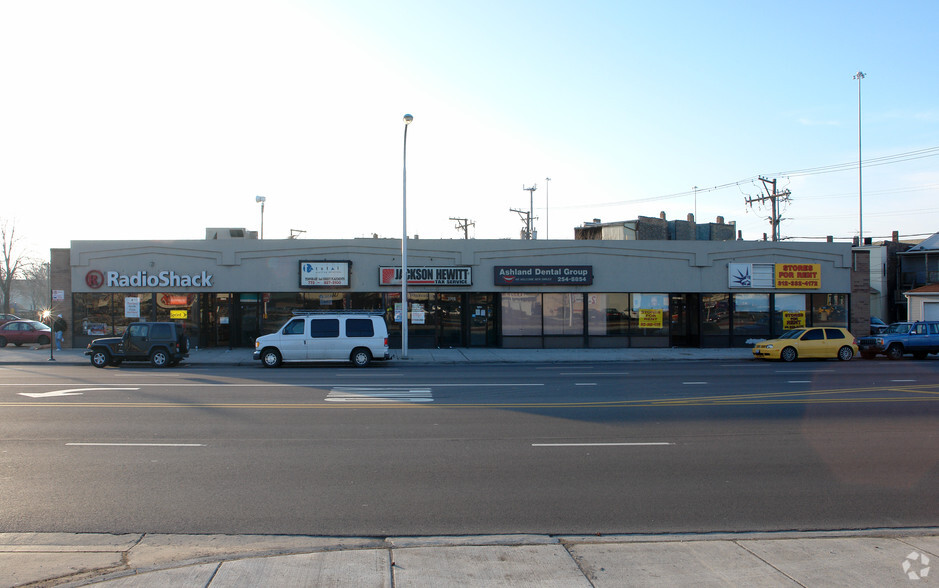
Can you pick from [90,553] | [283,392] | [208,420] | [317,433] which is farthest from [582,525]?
[283,392]

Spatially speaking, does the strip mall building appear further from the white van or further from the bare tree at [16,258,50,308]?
the bare tree at [16,258,50,308]

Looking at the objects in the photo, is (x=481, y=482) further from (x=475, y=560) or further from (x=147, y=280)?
(x=147, y=280)

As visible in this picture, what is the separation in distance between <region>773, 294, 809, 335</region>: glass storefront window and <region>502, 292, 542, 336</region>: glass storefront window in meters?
12.1

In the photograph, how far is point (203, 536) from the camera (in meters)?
6.04

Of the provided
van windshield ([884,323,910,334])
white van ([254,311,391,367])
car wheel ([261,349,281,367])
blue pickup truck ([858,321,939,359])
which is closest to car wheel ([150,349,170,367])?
white van ([254,311,391,367])

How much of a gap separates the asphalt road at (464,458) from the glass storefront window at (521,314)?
14.3 meters

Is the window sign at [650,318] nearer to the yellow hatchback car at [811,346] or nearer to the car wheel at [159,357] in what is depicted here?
the yellow hatchback car at [811,346]

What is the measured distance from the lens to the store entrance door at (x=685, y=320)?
3219cm

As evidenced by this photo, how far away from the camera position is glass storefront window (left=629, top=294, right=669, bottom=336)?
3162 cm

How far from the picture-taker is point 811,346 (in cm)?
2598

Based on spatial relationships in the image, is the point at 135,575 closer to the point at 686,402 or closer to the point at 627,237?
the point at 686,402

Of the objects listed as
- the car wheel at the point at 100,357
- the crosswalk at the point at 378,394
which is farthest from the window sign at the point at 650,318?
the car wheel at the point at 100,357

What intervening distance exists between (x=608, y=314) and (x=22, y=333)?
99.2ft

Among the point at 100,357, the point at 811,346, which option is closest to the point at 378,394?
the point at 100,357
